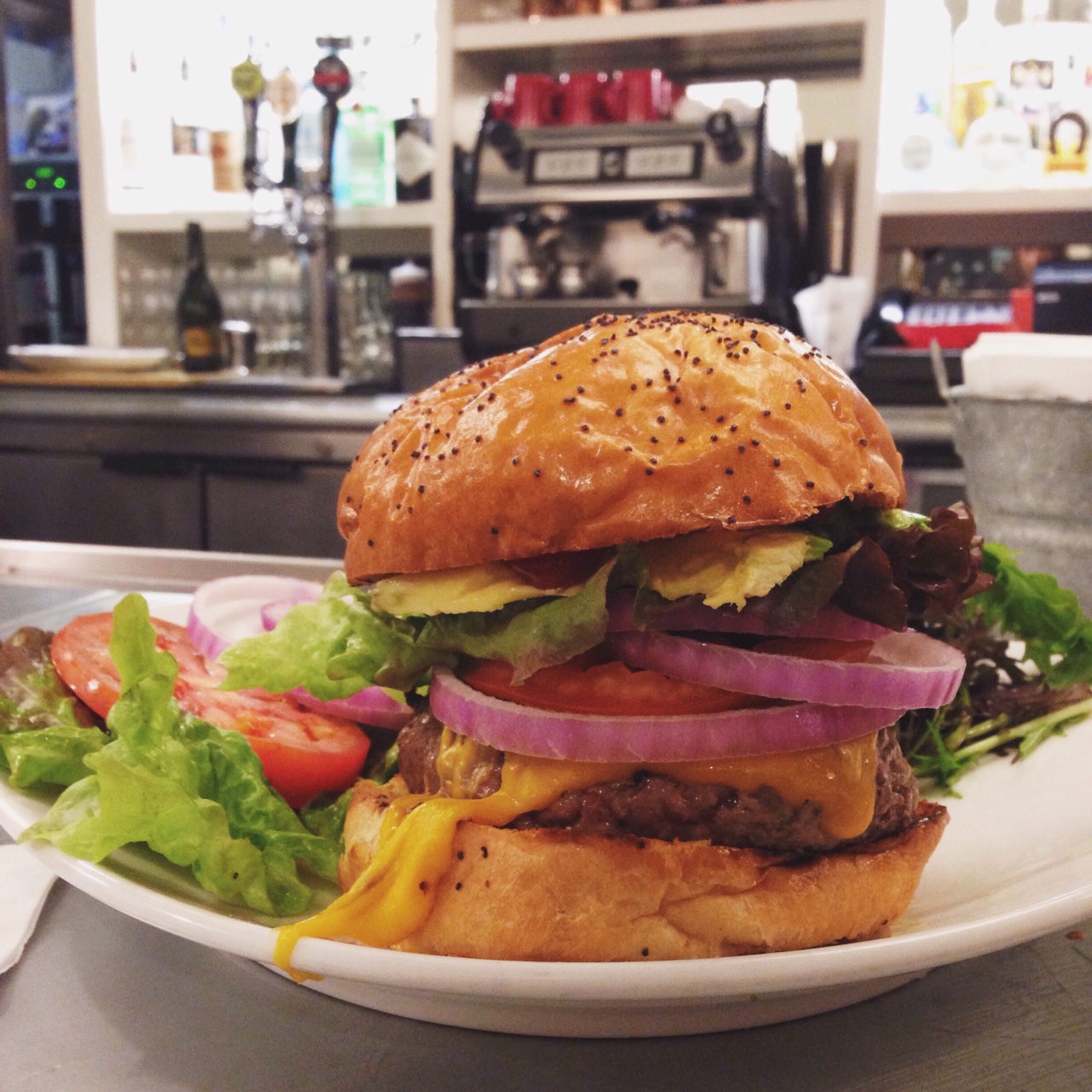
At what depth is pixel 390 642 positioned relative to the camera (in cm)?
107

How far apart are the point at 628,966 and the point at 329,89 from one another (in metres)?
3.82

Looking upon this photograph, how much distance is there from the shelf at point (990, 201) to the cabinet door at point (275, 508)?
1957 mm

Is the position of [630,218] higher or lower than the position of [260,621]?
higher

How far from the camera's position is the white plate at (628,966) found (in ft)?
2.26

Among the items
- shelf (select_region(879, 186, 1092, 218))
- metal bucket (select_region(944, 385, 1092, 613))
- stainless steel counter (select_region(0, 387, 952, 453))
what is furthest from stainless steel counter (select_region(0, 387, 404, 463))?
metal bucket (select_region(944, 385, 1092, 613))

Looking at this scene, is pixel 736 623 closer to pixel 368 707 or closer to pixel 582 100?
pixel 368 707

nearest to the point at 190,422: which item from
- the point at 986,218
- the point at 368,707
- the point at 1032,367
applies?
the point at 368,707

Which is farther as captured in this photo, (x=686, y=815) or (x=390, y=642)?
(x=390, y=642)

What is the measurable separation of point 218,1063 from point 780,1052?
389 millimetres

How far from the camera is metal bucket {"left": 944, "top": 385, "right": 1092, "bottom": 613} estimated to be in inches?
57.1

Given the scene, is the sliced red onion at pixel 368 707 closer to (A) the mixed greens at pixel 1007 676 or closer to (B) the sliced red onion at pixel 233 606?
(B) the sliced red onion at pixel 233 606

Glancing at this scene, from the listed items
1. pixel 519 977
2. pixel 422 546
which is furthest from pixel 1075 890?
pixel 422 546

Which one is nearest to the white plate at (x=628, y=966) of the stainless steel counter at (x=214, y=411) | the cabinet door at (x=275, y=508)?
the stainless steel counter at (x=214, y=411)

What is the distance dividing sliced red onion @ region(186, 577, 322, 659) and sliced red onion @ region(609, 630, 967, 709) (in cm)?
70
